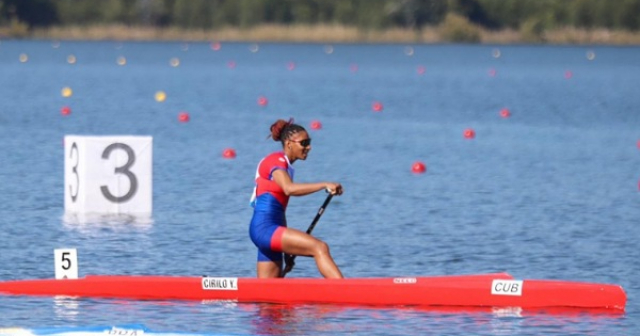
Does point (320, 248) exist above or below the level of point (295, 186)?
below

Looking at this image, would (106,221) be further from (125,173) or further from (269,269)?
(269,269)

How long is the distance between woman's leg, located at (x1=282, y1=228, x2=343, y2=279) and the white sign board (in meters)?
1.93

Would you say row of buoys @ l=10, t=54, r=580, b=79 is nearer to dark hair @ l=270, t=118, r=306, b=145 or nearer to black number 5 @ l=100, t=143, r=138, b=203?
black number 5 @ l=100, t=143, r=138, b=203

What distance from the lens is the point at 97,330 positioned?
12.2 m

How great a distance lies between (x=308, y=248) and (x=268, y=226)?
1.35 ft

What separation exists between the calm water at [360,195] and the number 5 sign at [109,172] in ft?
1.29

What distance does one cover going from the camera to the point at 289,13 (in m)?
104

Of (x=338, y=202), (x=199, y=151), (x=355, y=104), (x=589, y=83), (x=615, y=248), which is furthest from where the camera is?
(x=589, y=83)

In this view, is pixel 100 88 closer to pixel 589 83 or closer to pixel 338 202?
pixel 589 83

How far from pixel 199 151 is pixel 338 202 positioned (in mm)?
7642

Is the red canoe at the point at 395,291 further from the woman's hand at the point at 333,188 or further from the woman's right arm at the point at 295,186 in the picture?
the woman's hand at the point at 333,188

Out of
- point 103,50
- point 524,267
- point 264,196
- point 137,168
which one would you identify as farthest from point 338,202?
point 103,50

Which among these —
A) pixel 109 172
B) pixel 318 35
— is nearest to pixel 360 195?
pixel 109 172

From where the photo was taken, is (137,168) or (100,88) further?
(100,88)
